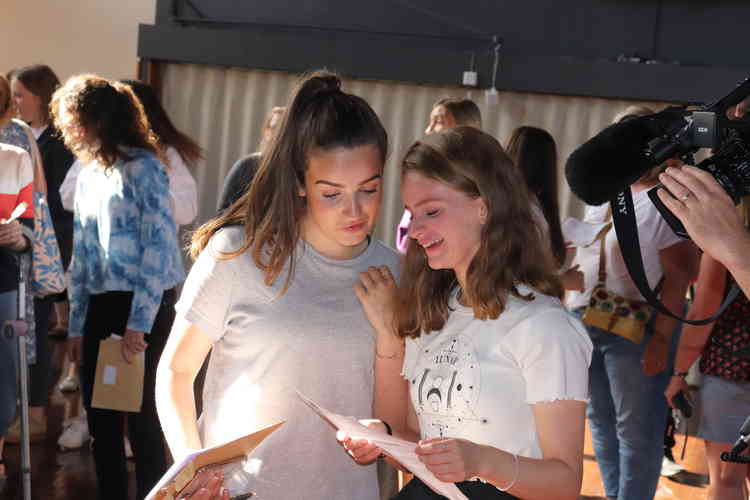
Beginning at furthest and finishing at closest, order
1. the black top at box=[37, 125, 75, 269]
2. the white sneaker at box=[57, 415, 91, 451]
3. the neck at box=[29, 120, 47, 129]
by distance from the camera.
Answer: the neck at box=[29, 120, 47, 129]
the black top at box=[37, 125, 75, 269]
the white sneaker at box=[57, 415, 91, 451]

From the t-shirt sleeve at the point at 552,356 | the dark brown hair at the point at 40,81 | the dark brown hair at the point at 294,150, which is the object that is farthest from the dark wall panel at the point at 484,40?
the t-shirt sleeve at the point at 552,356

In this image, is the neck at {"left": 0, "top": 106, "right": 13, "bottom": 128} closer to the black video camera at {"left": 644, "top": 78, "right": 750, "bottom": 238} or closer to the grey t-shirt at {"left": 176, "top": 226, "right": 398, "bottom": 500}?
the grey t-shirt at {"left": 176, "top": 226, "right": 398, "bottom": 500}

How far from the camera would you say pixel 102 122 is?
10.8ft

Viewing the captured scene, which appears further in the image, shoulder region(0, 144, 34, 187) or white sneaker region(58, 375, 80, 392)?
white sneaker region(58, 375, 80, 392)

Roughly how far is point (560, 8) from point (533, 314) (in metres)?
5.11

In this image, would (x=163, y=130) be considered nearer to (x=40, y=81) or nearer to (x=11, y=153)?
(x=11, y=153)

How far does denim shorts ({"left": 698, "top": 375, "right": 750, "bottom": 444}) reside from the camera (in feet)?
9.05

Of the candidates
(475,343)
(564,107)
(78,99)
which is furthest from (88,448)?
(564,107)

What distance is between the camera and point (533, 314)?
5.76 feet

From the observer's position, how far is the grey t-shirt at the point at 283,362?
1929mm

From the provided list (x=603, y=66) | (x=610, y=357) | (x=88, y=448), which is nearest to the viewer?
(x=610, y=357)

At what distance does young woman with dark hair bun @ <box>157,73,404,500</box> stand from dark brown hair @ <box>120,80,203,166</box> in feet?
6.83

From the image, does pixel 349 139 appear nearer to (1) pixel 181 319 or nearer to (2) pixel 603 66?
(1) pixel 181 319

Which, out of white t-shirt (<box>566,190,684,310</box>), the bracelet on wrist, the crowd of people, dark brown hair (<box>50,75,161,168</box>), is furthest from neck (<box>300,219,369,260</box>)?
white t-shirt (<box>566,190,684,310</box>)
